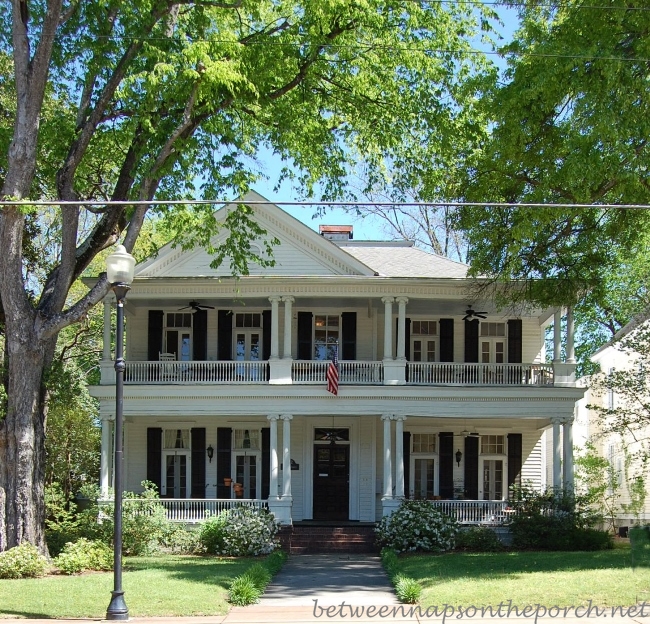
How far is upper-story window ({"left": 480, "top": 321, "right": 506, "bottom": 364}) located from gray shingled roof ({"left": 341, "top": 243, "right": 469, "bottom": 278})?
1860 millimetres

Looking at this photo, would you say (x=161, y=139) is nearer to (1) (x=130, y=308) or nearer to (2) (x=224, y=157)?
(2) (x=224, y=157)

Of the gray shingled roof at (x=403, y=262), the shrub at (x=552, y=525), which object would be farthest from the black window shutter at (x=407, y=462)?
the gray shingled roof at (x=403, y=262)

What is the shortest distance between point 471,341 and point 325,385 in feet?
15.7

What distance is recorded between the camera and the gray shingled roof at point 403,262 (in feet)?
84.7

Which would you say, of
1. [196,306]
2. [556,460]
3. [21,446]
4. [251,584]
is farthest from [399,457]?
[251,584]

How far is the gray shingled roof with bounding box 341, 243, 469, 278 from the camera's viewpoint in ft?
84.7

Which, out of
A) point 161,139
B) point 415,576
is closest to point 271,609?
point 415,576

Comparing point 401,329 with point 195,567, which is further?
point 401,329

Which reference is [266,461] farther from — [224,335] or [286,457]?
[224,335]

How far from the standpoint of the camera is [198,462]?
26.2 meters

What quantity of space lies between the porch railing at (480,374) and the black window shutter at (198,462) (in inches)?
237

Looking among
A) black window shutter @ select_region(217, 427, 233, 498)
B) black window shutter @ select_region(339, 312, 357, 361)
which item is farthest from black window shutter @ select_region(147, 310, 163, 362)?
black window shutter @ select_region(339, 312, 357, 361)

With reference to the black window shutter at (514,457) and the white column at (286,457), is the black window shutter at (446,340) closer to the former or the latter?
the black window shutter at (514,457)

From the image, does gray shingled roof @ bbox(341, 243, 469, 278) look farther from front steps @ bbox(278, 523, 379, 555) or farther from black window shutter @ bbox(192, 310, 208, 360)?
front steps @ bbox(278, 523, 379, 555)
